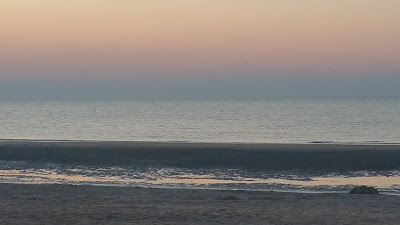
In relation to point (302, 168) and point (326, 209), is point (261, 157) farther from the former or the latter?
point (326, 209)

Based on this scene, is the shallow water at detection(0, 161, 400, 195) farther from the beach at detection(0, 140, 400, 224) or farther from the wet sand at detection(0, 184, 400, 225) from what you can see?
the wet sand at detection(0, 184, 400, 225)

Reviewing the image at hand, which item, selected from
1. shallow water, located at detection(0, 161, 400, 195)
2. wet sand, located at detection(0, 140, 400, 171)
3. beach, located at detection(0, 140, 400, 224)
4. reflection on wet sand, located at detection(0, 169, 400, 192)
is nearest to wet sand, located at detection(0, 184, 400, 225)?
beach, located at detection(0, 140, 400, 224)

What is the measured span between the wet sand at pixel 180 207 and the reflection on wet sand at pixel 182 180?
4.71 meters

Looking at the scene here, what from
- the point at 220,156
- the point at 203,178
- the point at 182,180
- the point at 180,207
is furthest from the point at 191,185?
the point at 220,156

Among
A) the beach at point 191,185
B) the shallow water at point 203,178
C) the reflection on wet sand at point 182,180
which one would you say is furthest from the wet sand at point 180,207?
the reflection on wet sand at point 182,180

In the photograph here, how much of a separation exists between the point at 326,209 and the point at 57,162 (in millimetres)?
21277

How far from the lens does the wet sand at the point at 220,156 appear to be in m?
34.4

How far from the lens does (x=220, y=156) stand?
38.1 meters

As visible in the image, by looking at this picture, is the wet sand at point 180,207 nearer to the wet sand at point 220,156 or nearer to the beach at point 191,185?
the beach at point 191,185

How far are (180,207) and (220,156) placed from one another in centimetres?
2014

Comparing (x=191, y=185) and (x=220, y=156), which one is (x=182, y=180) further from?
(x=220, y=156)

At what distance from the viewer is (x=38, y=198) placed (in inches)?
804

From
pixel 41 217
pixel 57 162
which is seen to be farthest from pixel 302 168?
pixel 41 217

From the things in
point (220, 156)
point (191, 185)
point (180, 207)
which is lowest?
point (191, 185)
